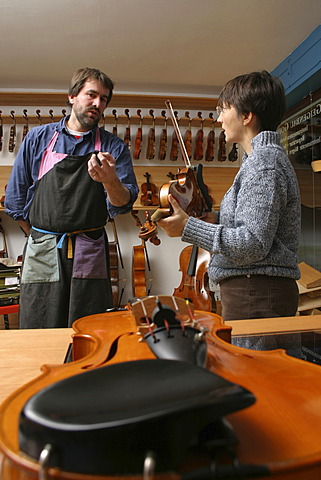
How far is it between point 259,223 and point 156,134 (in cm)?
383

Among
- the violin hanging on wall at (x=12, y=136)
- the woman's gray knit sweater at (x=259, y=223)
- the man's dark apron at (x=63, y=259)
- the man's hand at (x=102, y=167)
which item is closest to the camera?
the woman's gray knit sweater at (x=259, y=223)

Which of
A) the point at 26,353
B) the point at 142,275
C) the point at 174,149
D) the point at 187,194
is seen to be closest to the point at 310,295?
the point at 142,275

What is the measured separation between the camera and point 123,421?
1.00 ft

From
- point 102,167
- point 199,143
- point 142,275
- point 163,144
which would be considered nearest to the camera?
point 102,167

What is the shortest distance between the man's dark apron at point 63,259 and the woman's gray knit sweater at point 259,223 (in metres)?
0.77

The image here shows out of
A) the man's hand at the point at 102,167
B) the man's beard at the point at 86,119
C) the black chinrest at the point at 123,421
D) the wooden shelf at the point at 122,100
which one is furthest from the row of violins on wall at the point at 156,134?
the black chinrest at the point at 123,421

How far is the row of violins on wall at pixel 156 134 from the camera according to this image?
454 centimetres

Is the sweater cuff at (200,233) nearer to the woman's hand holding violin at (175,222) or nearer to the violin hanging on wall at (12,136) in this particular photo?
the woman's hand holding violin at (175,222)

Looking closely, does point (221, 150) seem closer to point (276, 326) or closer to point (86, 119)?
point (86, 119)

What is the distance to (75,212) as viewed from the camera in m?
1.99

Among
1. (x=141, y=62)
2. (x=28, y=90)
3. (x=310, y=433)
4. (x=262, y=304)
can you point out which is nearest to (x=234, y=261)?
(x=262, y=304)

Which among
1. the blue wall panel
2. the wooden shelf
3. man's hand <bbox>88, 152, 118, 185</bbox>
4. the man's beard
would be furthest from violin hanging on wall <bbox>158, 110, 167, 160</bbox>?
man's hand <bbox>88, 152, 118, 185</bbox>

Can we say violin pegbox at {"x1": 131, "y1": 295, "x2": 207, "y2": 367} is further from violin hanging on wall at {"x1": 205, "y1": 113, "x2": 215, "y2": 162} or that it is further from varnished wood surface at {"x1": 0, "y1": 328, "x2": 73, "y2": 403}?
violin hanging on wall at {"x1": 205, "y1": 113, "x2": 215, "y2": 162}

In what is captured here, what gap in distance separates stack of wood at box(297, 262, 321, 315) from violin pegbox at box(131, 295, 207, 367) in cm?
302
